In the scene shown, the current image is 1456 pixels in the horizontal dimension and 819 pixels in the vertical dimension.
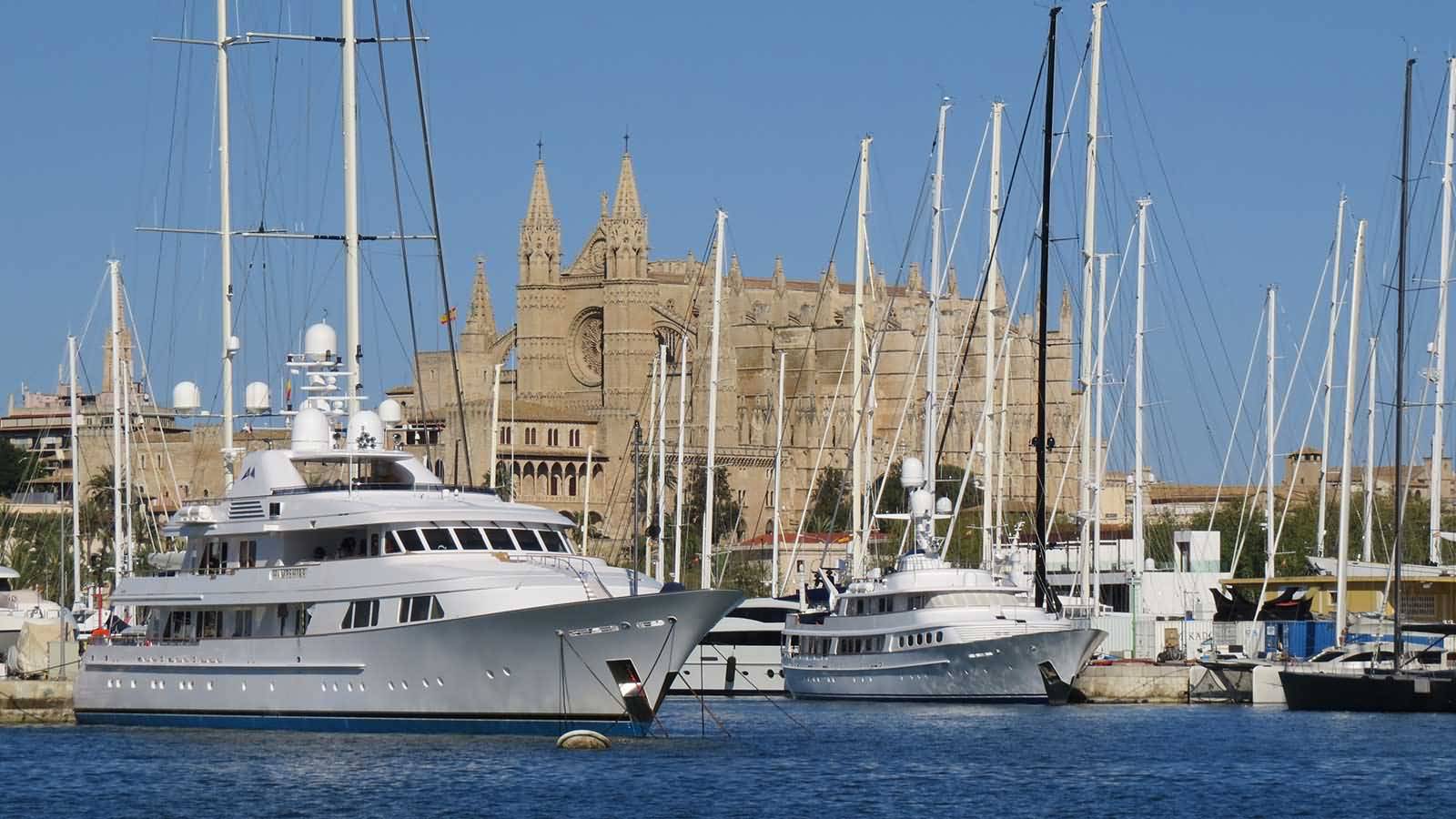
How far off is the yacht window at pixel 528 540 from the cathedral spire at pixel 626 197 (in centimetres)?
11632

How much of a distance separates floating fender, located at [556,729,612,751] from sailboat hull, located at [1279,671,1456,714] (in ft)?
60.8

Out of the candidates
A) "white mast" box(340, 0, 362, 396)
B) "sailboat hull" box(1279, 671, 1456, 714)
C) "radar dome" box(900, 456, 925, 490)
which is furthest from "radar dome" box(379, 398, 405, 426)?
"sailboat hull" box(1279, 671, 1456, 714)

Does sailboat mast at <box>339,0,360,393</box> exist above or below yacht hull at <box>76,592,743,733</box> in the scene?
above

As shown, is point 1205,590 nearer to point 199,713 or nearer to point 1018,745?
point 1018,745

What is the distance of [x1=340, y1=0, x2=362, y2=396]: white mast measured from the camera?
43625 millimetres

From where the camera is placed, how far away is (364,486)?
137 feet

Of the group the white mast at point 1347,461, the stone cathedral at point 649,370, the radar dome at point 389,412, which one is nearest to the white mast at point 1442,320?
the white mast at point 1347,461

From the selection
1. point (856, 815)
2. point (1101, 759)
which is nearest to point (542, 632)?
point (856, 815)

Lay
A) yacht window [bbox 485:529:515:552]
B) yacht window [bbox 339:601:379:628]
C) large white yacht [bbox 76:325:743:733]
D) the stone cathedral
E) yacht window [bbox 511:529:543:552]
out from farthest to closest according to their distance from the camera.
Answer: the stone cathedral, yacht window [bbox 511:529:543:552], yacht window [bbox 485:529:515:552], yacht window [bbox 339:601:379:628], large white yacht [bbox 76:325:743:733]

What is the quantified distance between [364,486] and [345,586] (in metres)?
2.08

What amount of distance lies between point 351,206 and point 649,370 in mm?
112360

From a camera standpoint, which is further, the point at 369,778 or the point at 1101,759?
the point at 1101,759

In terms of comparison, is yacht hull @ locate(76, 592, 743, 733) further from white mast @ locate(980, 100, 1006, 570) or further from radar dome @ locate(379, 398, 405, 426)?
white mast @ locate(980, 100, 1006, 570)

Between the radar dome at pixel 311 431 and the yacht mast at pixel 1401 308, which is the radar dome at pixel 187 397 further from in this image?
the yacht mast at pixel 1401 308
